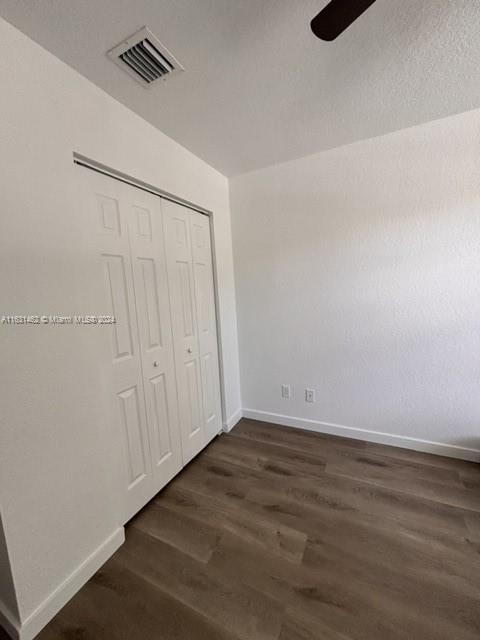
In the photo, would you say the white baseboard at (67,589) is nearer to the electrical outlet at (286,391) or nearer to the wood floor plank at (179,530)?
the wood floor plank at (179,530)

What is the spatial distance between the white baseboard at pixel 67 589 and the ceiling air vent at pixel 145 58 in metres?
2.32

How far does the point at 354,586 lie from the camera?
3.81 feet

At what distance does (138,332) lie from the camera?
1.58 meters

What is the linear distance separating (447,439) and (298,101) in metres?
2.57

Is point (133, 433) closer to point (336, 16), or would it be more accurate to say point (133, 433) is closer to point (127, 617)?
point (127, 617)

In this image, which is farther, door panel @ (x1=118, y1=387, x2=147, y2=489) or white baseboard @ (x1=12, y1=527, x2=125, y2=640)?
door panel @ (x1=118, y1=387, x2=147, y2=489)

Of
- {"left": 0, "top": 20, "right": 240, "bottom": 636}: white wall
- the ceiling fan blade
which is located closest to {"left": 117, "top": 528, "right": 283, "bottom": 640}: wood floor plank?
{"left": 0, "top": 20, "right": 240, "bottom": 636}: white wall

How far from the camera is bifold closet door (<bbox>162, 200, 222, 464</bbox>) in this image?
1.88 m

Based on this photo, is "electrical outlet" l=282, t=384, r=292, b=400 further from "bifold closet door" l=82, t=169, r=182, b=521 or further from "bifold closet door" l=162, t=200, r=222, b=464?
"bifold closet door" l=82, t=169, r=182, b=521

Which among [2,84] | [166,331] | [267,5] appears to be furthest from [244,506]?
[267,5]

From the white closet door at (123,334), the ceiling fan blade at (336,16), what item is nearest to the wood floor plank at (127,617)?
the white closet door at (123,334)

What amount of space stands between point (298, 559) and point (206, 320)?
163 centimetres

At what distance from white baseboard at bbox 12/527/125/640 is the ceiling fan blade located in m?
2.32

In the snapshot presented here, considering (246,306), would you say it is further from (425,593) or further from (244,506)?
(425,593)
